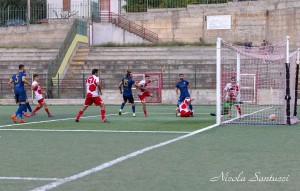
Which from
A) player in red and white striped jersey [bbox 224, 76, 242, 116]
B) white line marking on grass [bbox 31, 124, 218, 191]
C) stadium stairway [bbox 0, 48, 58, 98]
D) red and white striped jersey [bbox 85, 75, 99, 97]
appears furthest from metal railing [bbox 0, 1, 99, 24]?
white line marking on grass [bbox 31, 124, 218, 191]

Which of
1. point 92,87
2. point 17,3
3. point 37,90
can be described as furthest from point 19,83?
point 17,3

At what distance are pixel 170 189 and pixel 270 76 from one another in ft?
72.3

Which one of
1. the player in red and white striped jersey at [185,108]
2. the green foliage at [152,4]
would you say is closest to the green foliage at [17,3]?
the green foliage at [152,4]

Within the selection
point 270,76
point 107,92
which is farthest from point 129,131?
point 107,92

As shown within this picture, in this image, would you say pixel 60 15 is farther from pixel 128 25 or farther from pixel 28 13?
pixel 128 25

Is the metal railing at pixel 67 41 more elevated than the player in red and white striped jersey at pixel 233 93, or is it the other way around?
the metal railing at pixel 67 41

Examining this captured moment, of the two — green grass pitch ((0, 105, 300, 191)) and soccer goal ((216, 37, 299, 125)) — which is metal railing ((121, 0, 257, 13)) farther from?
green grass pitch ((0, 105, 300, 191))

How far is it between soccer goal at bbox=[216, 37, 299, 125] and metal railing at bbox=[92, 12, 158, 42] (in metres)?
18.4

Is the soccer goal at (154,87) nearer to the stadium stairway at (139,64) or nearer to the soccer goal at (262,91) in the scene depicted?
the stadium stairway at (139,64)

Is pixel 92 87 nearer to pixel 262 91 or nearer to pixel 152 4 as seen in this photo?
pixel 262 91

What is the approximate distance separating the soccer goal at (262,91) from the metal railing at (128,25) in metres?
18.4

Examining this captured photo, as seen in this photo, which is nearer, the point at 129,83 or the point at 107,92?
the point at 129,83

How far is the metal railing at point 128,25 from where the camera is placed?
46178 mm

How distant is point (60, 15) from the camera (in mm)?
51344
